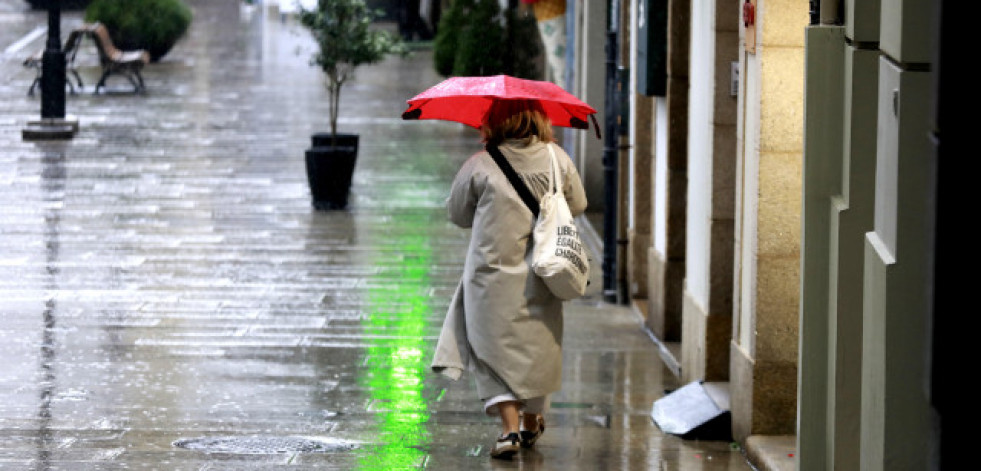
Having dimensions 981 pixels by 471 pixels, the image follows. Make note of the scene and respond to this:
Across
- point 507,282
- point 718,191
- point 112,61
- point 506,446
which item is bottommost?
point 506,446

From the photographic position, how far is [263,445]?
8.03m

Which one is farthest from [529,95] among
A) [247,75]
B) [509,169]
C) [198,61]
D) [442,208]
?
[198,61]

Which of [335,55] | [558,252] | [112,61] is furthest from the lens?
[112,61]

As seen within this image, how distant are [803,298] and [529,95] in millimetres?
1766

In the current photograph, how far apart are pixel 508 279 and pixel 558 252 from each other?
29 centimetres

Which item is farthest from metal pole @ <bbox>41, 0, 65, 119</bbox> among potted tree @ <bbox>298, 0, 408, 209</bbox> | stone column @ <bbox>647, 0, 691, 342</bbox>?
stone column @ <bbox>647, 0, 691, 342</bbox>

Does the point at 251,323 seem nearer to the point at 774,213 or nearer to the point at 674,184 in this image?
the point at 674,184

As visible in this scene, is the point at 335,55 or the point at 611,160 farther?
the point at 335,55

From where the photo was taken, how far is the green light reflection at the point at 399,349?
318 inches

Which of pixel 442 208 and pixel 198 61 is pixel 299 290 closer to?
pixel 442 208

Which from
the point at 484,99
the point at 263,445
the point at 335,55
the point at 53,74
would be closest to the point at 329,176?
the point at 335,55

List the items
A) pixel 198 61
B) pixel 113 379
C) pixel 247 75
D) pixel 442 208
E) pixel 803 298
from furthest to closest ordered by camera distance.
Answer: pixel 198 61 → pixel 247 75 → pixel 442 208 → pixel 113 379 → pixel 803 298

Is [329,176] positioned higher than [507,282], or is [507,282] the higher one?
[507,282]

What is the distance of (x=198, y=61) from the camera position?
108 feet
